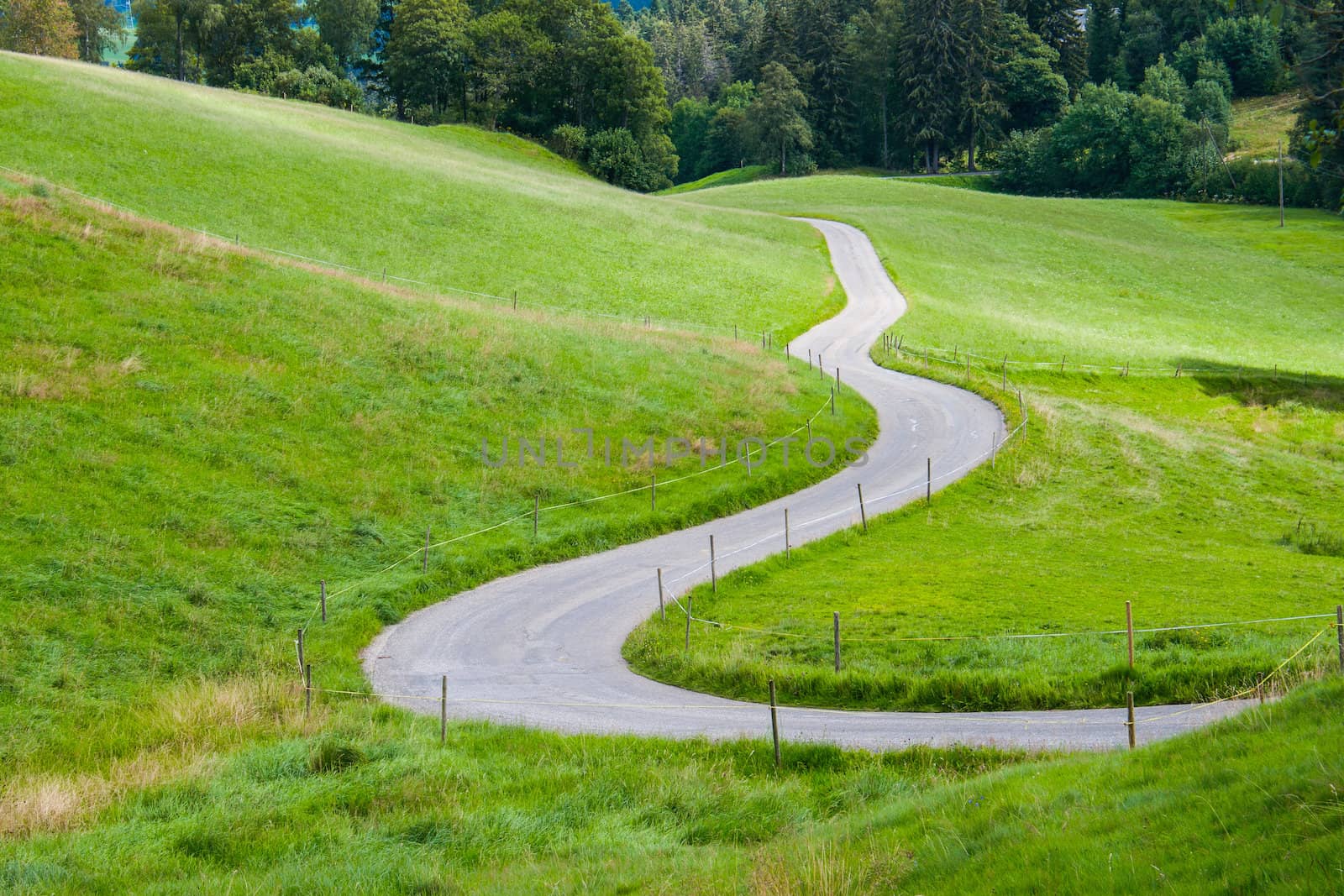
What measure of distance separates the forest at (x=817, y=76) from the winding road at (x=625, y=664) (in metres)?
88.0

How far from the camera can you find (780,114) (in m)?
134

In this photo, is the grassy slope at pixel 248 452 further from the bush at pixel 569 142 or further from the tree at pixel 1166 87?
the tree at pixel 1166 87

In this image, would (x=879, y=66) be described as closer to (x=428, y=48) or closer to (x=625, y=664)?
(x=428, y=48)

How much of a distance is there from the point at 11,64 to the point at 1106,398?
66843mm

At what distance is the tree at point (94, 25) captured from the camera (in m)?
132

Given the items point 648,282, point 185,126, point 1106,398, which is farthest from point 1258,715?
point 185,126

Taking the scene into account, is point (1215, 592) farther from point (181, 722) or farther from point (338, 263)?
point (338, 263)

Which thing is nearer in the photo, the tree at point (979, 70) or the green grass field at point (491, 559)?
the green grass field at point (491, 559)

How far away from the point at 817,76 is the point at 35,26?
96.7 m

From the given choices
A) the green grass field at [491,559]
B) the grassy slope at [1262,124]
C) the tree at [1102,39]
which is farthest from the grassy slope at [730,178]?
the green grass field at [491,559]

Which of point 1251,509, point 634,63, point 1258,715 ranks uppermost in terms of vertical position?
point 634,63

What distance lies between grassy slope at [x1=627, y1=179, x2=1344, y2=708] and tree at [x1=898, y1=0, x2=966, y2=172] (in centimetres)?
6429

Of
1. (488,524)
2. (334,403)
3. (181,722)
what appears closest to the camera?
(181,722)

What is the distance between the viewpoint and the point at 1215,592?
22094 millimetres
